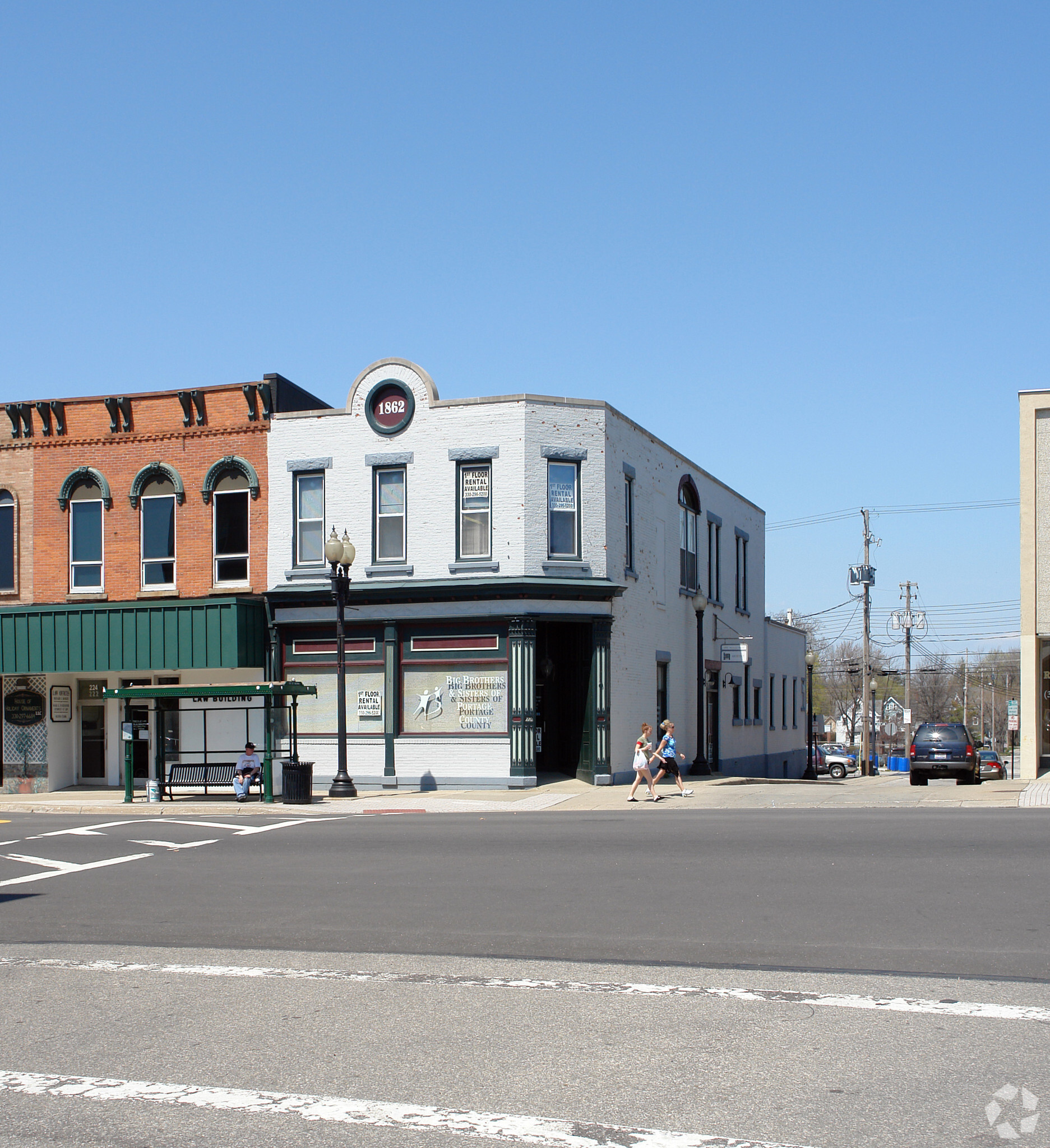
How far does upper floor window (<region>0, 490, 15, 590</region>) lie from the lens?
29.8m

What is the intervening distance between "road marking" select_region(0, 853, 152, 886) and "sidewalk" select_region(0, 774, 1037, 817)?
6.48 meters

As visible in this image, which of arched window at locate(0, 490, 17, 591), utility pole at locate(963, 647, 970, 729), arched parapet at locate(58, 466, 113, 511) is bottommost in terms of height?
utility pole at locate(963, 647, 970, 729)

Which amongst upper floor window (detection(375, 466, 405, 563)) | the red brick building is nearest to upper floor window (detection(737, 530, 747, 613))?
upper floor window (detection(375, 466, 405, 563))

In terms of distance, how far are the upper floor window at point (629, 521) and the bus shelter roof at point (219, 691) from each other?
308 inches

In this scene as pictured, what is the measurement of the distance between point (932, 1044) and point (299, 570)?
22.7m

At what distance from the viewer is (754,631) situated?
131 ft

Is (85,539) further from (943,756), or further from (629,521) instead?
(943,756)

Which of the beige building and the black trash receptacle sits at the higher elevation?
the beige building

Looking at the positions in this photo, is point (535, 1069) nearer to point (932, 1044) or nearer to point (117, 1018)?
point (932, 1044)

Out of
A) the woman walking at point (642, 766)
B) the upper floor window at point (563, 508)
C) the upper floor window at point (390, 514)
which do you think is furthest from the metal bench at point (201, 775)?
the upper floor window at point (563, 508)

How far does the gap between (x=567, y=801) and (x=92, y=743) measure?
521 inches

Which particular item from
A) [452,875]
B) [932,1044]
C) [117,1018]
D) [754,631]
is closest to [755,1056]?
[932,1044]

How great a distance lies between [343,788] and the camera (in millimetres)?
24109

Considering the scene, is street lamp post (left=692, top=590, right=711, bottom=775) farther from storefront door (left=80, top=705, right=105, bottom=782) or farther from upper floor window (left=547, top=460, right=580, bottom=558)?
storefront door (left=80, top=705, right=105, bottom=782)
